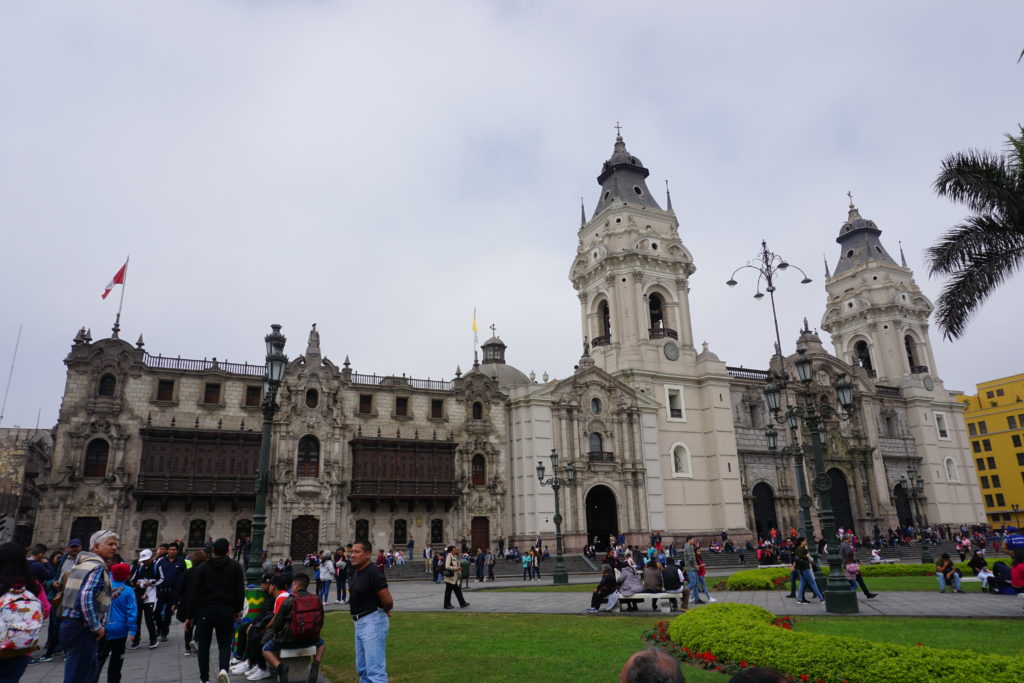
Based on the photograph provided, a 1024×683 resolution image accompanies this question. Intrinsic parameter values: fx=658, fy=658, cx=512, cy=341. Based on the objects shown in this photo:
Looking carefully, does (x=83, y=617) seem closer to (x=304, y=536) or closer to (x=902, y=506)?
(x=304, y=536)

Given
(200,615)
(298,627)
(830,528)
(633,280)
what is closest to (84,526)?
(200,615)

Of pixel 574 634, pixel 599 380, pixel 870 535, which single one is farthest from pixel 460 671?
pixel 870 535

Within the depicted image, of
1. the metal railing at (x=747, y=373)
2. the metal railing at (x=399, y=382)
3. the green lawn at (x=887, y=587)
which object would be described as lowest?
the green lawn at (x=887, y=587)

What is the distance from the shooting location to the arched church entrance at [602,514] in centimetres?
4256

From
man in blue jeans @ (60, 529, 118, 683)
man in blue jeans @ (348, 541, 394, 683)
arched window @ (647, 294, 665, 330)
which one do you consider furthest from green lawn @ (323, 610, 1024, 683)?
arched window @ (647, 294, 665, 330)

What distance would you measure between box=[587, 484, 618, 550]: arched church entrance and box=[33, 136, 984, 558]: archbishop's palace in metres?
0.13

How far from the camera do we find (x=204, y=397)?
1371 inches

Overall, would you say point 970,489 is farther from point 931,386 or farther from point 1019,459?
point 1019,459

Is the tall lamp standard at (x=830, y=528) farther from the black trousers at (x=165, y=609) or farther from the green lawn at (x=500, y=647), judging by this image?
the black trousers at (x=165, y=609)

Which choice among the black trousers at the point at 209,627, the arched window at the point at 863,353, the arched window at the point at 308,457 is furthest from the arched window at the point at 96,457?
the arched window at the point at 863,353

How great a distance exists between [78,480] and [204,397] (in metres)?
6.68

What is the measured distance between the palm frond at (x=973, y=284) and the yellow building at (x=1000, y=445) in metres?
60.0

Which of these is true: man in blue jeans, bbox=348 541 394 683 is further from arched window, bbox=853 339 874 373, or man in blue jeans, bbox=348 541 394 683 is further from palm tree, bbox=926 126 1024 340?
arched window, bbox=853 339 874 373

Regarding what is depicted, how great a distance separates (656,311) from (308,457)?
27333mm
